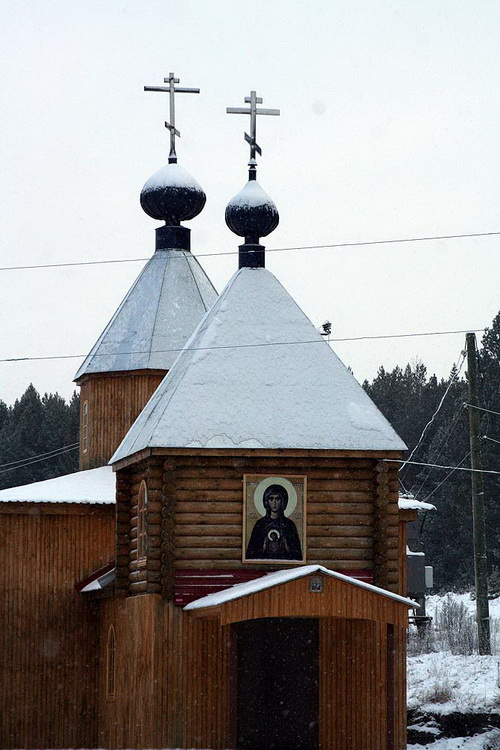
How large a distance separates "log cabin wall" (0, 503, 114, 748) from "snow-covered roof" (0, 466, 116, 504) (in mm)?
140

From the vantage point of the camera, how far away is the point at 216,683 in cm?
1791

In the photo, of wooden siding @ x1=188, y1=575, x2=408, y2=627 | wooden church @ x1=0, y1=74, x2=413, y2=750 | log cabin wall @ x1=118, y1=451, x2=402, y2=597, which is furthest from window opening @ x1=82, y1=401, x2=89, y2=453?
wooden siding @ x1=188, y1=575, x2=408, y2=627

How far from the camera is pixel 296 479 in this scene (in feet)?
61.7

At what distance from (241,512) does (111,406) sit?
8.64 metres

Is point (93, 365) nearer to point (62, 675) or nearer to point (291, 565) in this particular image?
point (62, 675)

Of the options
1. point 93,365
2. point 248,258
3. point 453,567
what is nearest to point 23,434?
point 453,567

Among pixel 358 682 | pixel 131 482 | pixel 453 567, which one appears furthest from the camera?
pixel 453 567

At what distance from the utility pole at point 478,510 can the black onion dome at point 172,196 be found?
6.29m

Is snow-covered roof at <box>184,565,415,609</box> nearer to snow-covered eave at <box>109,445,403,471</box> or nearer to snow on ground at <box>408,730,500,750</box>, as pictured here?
snow-covered eave at <box>109,445,403,471</box>

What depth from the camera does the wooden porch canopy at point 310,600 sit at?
16641 mm

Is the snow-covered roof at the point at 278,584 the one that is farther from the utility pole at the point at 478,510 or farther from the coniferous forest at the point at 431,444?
the coniferous forest at the point at 431,444

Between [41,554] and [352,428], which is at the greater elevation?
[352,428]

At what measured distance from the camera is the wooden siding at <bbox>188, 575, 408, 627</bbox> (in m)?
16.6

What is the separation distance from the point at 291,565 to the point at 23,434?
4395cm
